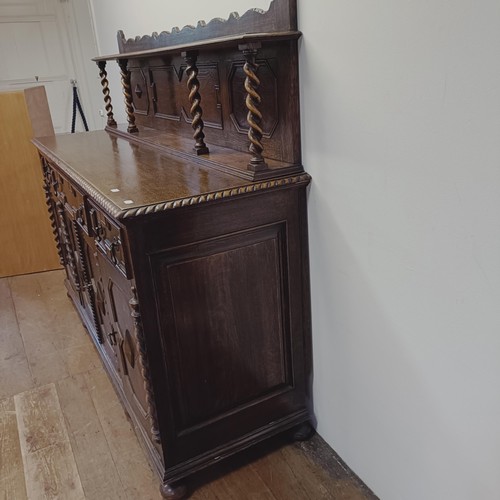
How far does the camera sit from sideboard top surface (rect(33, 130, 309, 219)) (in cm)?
132

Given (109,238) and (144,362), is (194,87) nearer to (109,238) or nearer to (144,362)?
(109,238)

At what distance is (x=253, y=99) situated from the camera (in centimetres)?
131

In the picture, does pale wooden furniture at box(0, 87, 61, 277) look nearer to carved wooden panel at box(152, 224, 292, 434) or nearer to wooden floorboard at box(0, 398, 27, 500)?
wooden floorboard at box(0, 398, 27, 500)

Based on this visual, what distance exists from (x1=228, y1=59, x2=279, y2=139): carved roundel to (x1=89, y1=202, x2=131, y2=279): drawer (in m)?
0.53

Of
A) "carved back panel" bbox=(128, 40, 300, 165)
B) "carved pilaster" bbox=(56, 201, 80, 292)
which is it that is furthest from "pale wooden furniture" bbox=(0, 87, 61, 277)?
"carved back panel" bbox=(128, 40, 300, 165)

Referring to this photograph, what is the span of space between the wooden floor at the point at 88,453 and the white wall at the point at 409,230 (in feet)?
0.66

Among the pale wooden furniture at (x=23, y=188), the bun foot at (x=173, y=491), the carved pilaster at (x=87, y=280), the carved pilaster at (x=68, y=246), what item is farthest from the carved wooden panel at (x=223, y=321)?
the pale wooden furniture at (x=23, y=188)

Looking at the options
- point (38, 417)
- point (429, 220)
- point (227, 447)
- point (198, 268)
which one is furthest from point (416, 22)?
point (38, 417)

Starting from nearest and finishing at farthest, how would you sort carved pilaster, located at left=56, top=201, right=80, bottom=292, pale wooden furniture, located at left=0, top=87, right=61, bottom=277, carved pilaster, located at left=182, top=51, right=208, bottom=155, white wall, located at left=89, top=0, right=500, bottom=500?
1. white wall, located at left=89, top=0, right=500, bottom=500
2. carved pilaster, located at left=182, top=51, right=208, bottom=155
3. carved pilaster, located at left=56, top=201, right=80, bottom=292
4. pale wooden furniture, located at left=0, top=87, right=61, bottom=277

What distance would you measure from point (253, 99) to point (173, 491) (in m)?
1.19

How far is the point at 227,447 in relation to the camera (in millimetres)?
1656

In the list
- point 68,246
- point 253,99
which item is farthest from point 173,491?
point 68,246

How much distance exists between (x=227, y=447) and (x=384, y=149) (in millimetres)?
1060

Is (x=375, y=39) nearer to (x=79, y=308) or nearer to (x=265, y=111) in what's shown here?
(x=265, y=111)
